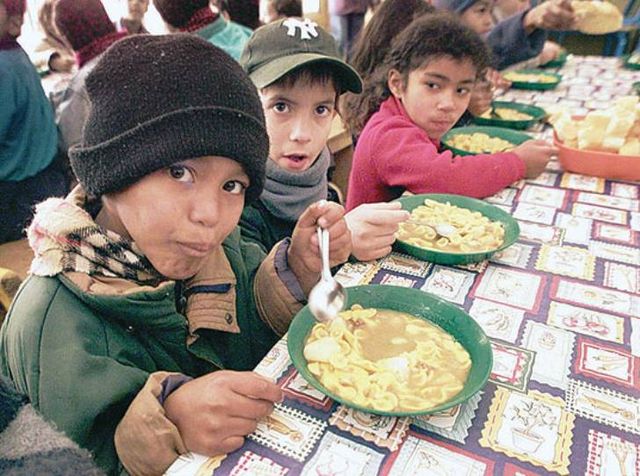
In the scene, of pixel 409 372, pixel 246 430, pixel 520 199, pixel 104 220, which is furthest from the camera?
pixel 520 199

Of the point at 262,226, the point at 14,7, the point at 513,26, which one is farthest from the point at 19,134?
the point at 513,26

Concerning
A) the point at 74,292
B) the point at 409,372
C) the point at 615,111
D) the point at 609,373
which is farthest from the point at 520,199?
the point at 74,292

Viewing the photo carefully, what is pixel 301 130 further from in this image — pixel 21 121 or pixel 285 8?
pixel 285 8

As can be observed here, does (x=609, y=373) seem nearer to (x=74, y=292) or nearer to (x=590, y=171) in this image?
(x=74, y=292)

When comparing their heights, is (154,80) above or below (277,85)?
below

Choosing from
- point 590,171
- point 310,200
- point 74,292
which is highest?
point 590,171

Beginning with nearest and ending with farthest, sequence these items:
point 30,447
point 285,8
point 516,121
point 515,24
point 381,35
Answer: point 30,447
point 516,121
point 381,35
point 515,24
point 285,8

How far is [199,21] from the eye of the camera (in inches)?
107

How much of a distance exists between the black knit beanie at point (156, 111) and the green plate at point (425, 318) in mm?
301

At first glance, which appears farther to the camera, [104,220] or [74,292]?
[104,220]

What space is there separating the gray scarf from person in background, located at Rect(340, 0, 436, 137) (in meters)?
0.66

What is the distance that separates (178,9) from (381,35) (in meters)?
1.23

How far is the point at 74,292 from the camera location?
731 millimetres

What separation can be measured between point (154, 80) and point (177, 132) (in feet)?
0.28
